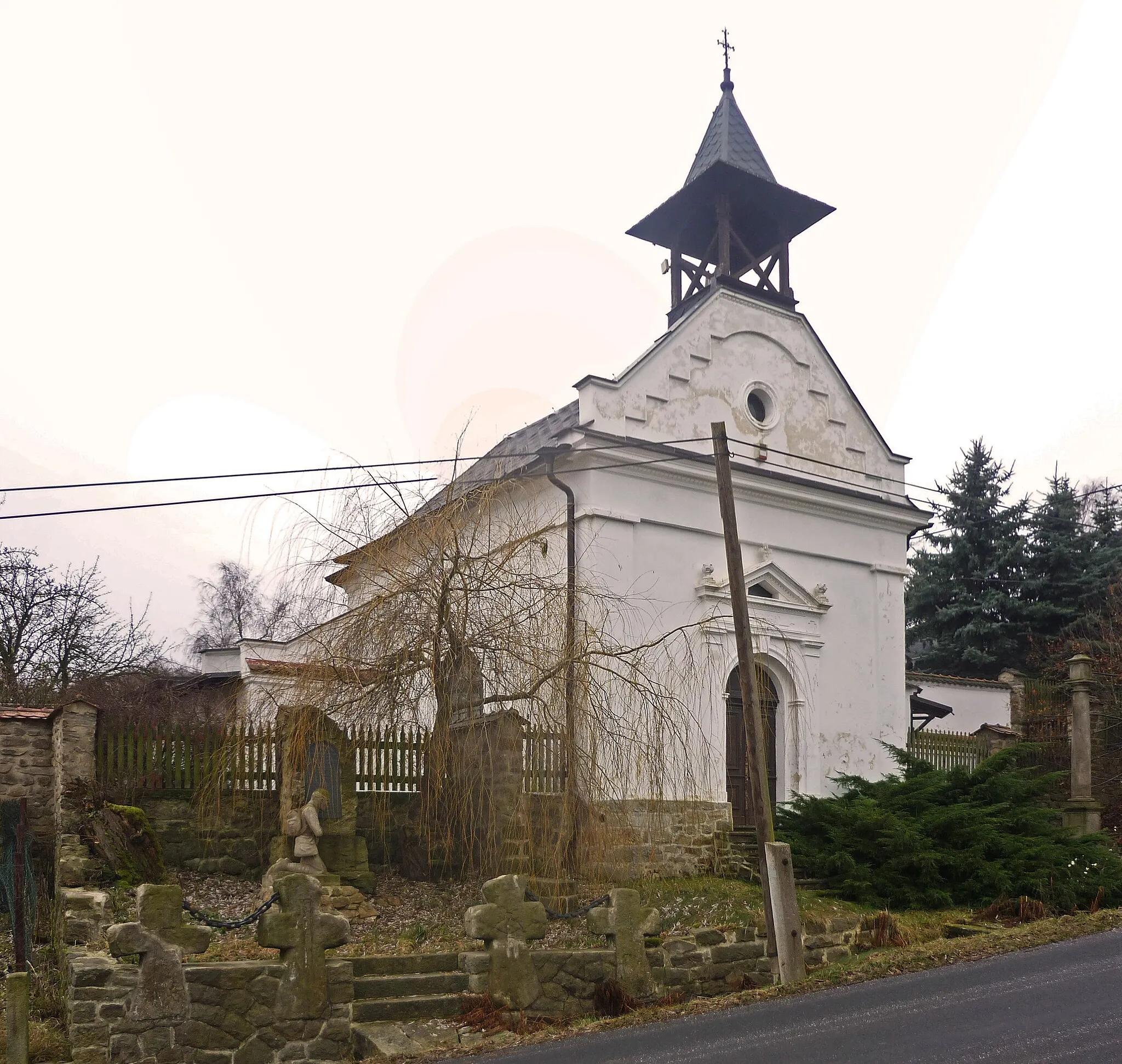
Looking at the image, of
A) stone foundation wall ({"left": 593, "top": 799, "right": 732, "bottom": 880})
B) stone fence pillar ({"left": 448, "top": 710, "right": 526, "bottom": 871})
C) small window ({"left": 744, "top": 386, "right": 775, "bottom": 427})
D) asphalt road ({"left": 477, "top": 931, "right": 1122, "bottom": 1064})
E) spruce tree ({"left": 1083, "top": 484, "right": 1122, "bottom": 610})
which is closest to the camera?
asphalt road ({"left": 477, "top": 931, "right": 1122, "bottom": 1064})

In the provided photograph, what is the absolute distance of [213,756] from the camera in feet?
46.2

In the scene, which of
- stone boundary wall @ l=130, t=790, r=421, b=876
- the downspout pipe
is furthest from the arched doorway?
stone boundary wall @ l=130, t=790, r=421, b=876

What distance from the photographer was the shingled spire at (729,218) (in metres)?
19.2

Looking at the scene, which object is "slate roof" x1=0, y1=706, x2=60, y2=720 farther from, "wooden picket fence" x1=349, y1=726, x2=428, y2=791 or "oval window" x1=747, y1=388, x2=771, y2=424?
"oval window" x1=747, y1=388, x2=771, y2=424

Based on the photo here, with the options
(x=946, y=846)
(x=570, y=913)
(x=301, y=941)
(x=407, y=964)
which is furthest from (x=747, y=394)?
(x=301, y=941)

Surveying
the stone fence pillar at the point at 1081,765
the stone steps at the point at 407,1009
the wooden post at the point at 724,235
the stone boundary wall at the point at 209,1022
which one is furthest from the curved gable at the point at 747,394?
the stone boundary wall at the point at 209,1022

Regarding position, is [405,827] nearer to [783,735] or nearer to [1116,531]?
[783,735]

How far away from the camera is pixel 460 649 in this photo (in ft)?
42.6

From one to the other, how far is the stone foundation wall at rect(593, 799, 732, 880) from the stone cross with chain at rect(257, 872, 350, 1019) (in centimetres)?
471

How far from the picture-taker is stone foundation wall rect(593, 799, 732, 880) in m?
14.1

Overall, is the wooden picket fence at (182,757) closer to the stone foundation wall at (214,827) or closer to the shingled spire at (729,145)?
the stone foundation wall at (214,827)

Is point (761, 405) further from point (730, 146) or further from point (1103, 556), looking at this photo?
point (1103, 556)

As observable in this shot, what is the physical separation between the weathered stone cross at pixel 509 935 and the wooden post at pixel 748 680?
8.81 ft

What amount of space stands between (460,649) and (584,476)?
3.83 m
